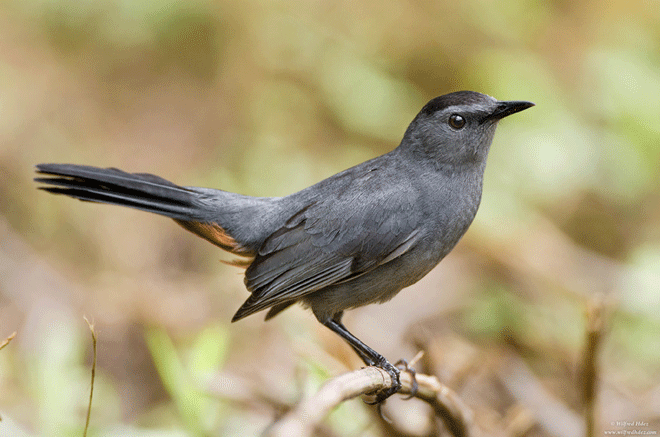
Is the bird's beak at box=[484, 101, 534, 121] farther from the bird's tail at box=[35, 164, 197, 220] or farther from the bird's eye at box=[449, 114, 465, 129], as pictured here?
the bird's tail at box=[35, 164, 197, 220]

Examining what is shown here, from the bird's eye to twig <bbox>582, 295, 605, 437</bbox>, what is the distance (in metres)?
0.96

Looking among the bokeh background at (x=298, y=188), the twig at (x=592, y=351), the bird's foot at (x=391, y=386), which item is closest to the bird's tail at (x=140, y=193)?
the bokeh background at (x=298, y=188)

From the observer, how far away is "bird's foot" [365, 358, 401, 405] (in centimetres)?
271

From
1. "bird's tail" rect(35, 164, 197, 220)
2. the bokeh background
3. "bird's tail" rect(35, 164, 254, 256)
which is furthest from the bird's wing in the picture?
the bokeh background

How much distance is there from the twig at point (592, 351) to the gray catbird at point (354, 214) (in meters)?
0.65

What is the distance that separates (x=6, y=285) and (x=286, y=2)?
3.83 metres

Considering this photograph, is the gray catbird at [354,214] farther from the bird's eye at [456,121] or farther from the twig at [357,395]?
the twig at [357,395]

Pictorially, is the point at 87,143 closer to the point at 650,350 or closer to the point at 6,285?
the point at 6,285

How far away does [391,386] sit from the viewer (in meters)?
2.71

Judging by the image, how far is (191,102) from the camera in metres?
7.05

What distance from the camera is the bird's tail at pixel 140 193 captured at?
2.78m

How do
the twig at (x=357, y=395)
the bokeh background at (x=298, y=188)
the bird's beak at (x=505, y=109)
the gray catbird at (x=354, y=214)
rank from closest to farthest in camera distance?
the twig at (x=357, y=395) → the bird's beak at (x=505, y=109) → the gray catbird at (x=354, y=214) → the bokeh background at (x=298, y=188)

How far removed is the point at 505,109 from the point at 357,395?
141 centimetres

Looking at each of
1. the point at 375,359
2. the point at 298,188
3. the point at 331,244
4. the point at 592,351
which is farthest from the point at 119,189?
the point at 298,188
